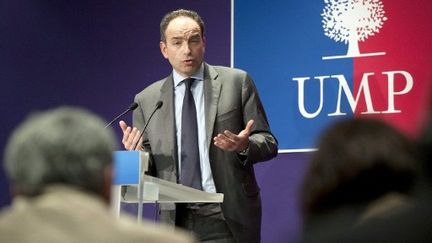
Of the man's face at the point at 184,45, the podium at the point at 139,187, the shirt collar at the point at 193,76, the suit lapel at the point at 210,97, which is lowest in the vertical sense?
the podium at the point at 139,187

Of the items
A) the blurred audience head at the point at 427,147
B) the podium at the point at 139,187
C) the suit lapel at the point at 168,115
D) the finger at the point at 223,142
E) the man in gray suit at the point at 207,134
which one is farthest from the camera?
the suit lapel at the point at 168,115

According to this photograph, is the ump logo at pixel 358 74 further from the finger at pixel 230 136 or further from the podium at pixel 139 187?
the podium at pixel 139 187

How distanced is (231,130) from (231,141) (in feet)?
1.66

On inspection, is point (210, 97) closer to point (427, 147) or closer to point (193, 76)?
point (193, 76)

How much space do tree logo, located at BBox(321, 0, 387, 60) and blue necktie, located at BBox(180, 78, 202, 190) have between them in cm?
130

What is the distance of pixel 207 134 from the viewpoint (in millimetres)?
4480

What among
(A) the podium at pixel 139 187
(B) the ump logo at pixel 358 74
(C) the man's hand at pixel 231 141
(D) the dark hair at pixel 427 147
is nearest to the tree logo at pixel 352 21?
(B) the ump logo at pixel 358 74

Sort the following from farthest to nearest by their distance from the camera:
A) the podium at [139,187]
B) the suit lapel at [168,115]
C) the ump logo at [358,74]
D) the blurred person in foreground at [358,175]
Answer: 1. the ump logo at [358,74]
2. the suit lapel at [168,115]
3. the podium at [139,187]
4. the blurred person in foreground at [358,175]

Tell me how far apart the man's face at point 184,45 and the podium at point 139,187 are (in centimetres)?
89

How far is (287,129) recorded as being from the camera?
558cm

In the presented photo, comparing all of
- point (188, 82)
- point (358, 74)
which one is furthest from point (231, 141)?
point (358, 74)

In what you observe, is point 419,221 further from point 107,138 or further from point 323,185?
point 107,138

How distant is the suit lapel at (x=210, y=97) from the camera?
451 centimetres

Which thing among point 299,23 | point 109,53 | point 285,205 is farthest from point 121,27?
point 285,205
